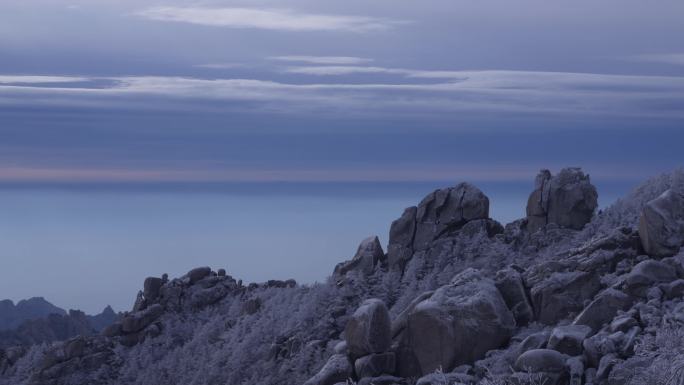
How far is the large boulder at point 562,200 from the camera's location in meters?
36.7

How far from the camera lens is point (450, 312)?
26.0m

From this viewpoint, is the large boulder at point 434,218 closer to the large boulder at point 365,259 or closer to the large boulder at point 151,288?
the large boulder at point 365,259

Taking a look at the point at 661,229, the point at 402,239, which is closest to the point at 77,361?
the point at 402,239

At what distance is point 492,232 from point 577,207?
4119mm

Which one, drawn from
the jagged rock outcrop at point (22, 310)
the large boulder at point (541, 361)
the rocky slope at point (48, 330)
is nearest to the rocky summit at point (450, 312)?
the large boulder at point (541, 361)

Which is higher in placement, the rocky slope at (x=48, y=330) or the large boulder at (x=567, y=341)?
the large boulder at (x=567, y=341)

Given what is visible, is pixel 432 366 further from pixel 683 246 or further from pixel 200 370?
pixel 200 370

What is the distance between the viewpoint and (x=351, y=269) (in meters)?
42.2

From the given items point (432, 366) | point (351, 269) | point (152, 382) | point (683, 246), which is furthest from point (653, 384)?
point (152, 382)

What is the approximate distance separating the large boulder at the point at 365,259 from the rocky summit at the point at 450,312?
0.26ft

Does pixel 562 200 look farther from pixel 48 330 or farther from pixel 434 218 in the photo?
pixel 48 330

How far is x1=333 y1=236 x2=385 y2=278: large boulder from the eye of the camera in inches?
1624

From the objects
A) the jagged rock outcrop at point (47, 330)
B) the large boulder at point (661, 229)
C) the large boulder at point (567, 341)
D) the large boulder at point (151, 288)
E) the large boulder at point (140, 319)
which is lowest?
the jagged rock outcrop at point (47, 330)

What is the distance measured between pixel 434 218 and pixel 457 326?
14487 mm
